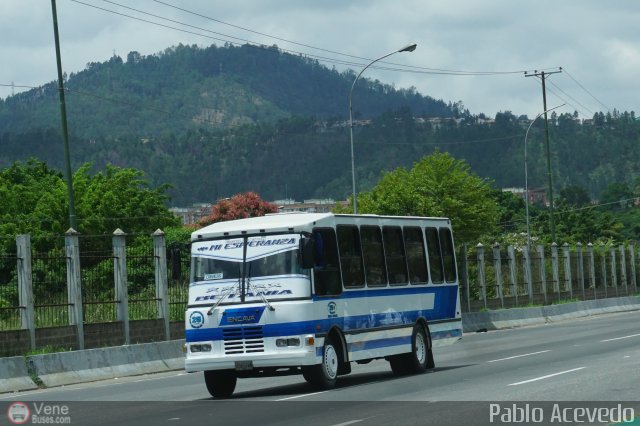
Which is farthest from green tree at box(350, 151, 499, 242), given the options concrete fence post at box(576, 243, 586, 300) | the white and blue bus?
the white and blue bus

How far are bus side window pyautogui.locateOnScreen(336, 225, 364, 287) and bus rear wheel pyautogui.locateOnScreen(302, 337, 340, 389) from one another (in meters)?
1.39

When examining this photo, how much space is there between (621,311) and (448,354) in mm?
36584

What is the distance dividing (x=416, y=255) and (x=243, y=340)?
565 cm

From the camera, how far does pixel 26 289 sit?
991 inches

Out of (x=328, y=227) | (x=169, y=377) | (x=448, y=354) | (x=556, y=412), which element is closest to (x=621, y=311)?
(x=448, y=354)

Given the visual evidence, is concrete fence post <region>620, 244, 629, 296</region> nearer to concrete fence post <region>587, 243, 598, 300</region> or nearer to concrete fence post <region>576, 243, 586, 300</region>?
concrete fence post <region>587, 243, 598, 300</region>

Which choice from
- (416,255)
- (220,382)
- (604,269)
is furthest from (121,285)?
(604,269)

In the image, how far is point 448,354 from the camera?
30.4 meters

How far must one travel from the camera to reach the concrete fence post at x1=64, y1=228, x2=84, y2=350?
26.5 m

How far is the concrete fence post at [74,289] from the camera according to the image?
26516 millimetres

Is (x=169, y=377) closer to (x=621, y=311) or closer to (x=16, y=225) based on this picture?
(x=621, y=311)

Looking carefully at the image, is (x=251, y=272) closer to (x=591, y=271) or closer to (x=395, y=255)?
(x=395, y=255)

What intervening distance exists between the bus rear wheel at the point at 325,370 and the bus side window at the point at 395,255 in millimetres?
3048

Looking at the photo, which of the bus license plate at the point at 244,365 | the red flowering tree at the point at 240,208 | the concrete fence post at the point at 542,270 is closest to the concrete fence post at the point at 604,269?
the concrete fence post at the point at 542,270
